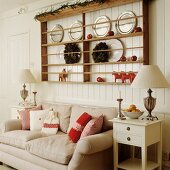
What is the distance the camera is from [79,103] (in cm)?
453

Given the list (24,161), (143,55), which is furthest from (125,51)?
(24,161)

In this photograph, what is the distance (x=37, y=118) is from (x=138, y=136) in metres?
1.73

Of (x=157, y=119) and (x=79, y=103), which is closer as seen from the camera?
(x=157, y=119)

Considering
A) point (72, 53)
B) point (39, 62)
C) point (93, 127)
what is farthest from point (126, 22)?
point (39, 62)

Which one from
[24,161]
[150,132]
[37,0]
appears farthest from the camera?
[37,0]

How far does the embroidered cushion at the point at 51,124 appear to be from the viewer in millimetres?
4079

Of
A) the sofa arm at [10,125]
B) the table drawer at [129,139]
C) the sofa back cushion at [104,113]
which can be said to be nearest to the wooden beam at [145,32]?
the sofa back cushion at [104,113]

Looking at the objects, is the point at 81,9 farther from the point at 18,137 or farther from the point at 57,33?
the point at 18,137

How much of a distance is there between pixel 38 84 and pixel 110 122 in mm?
2060

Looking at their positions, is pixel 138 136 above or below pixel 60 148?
above

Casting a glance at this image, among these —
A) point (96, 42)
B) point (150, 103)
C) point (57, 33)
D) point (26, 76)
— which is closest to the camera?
point (150, 103)

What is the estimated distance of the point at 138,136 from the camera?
3193 millimetres

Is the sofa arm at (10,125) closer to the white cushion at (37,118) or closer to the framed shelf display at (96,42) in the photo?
the white cushion at (37,118)

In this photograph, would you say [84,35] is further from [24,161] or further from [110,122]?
[24,161]
